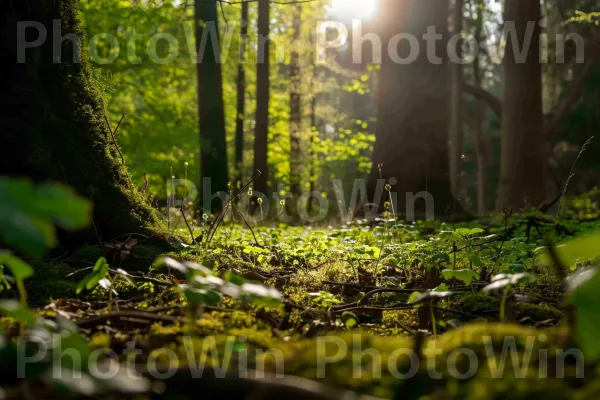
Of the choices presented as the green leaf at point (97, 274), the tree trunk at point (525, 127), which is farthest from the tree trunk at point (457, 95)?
the green leaf at point (97, 274)

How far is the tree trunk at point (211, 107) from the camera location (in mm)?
13234

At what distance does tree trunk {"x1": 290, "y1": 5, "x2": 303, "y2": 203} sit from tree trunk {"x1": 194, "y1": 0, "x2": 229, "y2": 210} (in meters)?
6.21

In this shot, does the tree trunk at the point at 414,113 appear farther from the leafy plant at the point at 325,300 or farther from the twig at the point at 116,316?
the twig at the point at 116,316

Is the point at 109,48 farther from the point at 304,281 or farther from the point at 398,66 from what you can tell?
the point at 304,281

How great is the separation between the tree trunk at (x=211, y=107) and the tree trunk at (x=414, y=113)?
164 inches

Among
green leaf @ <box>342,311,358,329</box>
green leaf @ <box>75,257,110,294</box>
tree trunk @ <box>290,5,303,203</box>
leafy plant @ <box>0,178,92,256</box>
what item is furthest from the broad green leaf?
tree trunk @ <box>290,5,303,203</box>

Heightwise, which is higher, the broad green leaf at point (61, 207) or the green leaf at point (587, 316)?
the broad green leaf at point (61, 207)

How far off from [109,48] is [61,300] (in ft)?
56.1

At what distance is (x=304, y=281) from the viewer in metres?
3.46

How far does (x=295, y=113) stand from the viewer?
2309 cm

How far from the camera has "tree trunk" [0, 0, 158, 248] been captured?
3504 mm

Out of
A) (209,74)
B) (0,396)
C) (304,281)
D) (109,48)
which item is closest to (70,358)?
(0,396)

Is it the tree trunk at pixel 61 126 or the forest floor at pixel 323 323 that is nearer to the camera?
the forest floor at pixel 323 323

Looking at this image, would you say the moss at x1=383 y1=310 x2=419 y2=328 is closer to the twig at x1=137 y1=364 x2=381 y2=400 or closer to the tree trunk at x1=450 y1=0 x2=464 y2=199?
the twig at x1=137 y1=364 x2=381 y2=400
